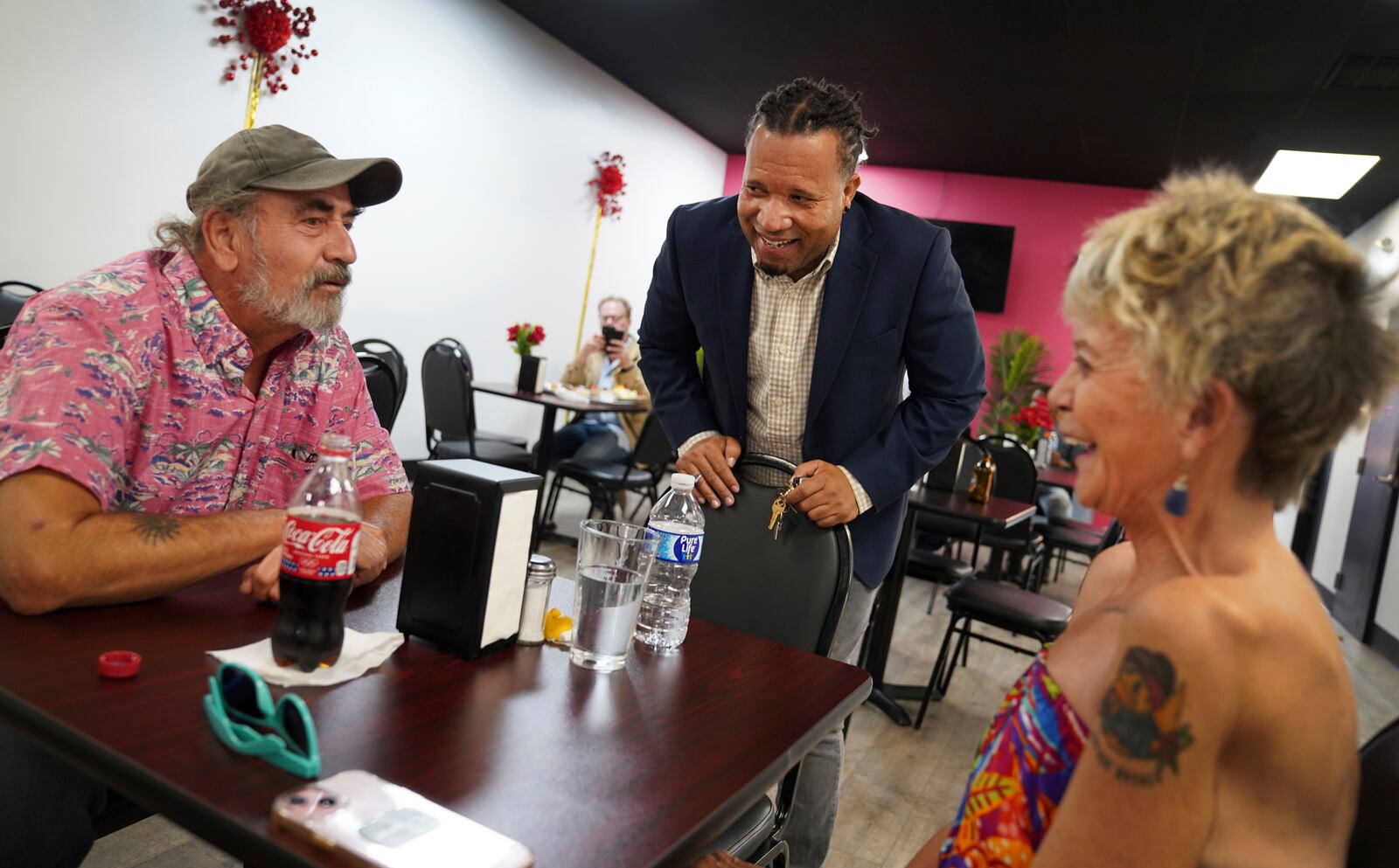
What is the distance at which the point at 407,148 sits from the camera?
19.3 feet

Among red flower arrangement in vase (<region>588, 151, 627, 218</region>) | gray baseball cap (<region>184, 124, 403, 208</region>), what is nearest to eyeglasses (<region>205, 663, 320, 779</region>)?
gray baseball cap (<region>184, 124, 403, 208</region>)

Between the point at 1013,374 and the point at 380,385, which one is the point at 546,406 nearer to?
the point at 380,385

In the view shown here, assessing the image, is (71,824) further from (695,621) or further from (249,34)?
(249,34)

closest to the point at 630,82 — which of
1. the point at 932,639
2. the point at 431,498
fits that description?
the point at 932,639

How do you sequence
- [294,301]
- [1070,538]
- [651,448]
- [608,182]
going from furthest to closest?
[608,182]
[1070,538]
[651,448]
[294,301]

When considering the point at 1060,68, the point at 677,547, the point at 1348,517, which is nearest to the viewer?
the point at 677,547

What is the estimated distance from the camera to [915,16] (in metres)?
5.38

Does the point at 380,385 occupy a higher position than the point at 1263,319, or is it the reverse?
the point at 1263,319

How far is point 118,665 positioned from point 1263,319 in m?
1.04

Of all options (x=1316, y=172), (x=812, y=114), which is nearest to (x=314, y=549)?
(x=812, y=114)

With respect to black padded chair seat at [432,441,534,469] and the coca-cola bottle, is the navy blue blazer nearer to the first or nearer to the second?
the coca-cola bottle

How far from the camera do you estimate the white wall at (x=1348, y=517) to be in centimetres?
586

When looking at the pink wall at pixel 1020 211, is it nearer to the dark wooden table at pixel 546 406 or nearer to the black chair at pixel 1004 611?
the dark wooden table at pixel 546 406

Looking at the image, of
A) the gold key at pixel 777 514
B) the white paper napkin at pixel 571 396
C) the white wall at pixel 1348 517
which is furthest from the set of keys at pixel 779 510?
the white wall at pixel 1348 517
